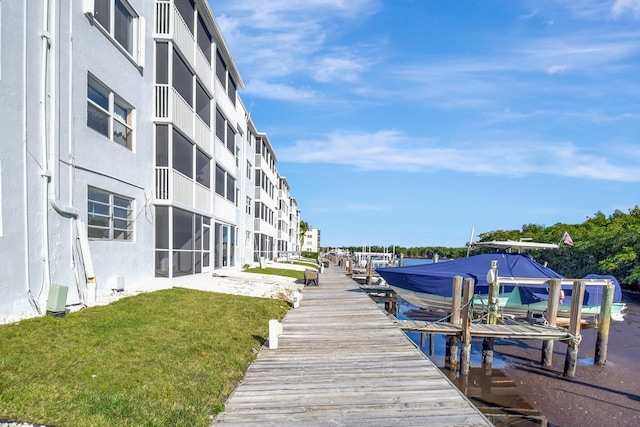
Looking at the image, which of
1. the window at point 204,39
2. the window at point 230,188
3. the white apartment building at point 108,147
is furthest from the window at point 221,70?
the window at point 230,188

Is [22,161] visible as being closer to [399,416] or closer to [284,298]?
[399,416]

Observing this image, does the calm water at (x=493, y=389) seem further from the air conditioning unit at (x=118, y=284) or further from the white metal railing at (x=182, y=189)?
the white metal railing at (x=182, y=189)

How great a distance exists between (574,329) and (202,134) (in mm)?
16806

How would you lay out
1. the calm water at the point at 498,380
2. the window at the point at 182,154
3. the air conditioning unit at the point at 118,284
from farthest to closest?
the window at the point at 182,154 → the air conditioning unit at the point at 118,284 → the calm water at the point at 498,380

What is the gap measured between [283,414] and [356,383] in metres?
1.52

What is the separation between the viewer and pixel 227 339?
860 centimetres

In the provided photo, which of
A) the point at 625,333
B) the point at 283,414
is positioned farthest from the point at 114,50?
the point at 625,333

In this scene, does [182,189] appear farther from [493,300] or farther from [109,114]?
[493,300]

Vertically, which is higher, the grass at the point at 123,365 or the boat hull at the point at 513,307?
the grass at the point at 123,365

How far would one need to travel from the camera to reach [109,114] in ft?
39.2

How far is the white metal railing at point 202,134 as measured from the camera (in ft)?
57.6

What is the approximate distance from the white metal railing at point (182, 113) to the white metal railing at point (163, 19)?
2.27 meters

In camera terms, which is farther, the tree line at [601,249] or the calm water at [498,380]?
the tree line at [601,249]

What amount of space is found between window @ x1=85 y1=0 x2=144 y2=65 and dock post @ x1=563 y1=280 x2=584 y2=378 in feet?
54.3
